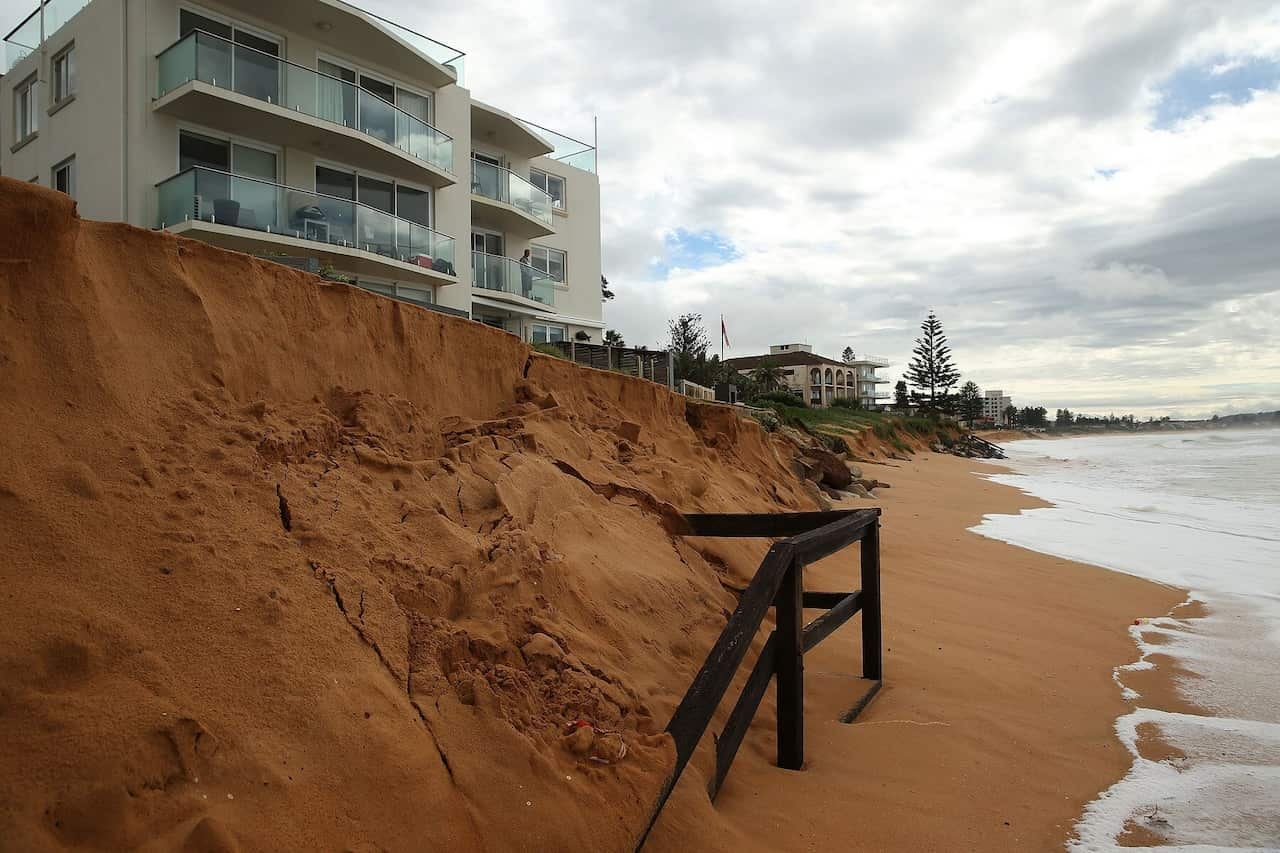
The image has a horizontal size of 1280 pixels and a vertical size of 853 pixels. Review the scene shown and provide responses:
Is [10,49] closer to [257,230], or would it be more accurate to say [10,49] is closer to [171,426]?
[257,230]

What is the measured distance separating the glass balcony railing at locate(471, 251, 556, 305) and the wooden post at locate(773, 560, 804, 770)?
63.6 ft

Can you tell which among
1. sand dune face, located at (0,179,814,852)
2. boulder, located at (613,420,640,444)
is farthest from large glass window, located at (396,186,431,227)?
sand dune face, located at (0,179,814,852)

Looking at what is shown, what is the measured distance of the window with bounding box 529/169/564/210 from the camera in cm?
2704

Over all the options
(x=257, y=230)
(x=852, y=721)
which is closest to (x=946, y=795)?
(x=852, y=721)

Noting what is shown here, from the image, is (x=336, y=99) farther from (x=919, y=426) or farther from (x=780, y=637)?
(x=919, y=426)

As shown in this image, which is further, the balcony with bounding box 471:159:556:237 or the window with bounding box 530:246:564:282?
Answer: the window with bounding box 530:246:564:282

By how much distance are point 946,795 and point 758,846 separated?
45.4 inches

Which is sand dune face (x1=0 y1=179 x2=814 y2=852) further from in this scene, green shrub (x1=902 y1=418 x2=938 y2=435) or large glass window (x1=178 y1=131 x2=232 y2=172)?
green shrub (x1=902 y1=418 x2=938 y2=435)

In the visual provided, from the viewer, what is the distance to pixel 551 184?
91.4 ft

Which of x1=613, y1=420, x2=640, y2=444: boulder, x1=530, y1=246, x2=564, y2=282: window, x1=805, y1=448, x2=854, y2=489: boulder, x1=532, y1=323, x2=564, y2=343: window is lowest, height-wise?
x1=805, y1=448, x2=854, y2=489: boulder

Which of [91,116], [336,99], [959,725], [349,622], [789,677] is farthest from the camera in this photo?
[336,99]

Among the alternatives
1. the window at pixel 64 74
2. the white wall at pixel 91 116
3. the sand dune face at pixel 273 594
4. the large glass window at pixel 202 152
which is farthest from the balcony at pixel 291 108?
the sand dune face at pixel 273 594

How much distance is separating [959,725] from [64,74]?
853 inches

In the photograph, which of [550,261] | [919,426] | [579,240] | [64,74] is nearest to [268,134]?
[64,74]
